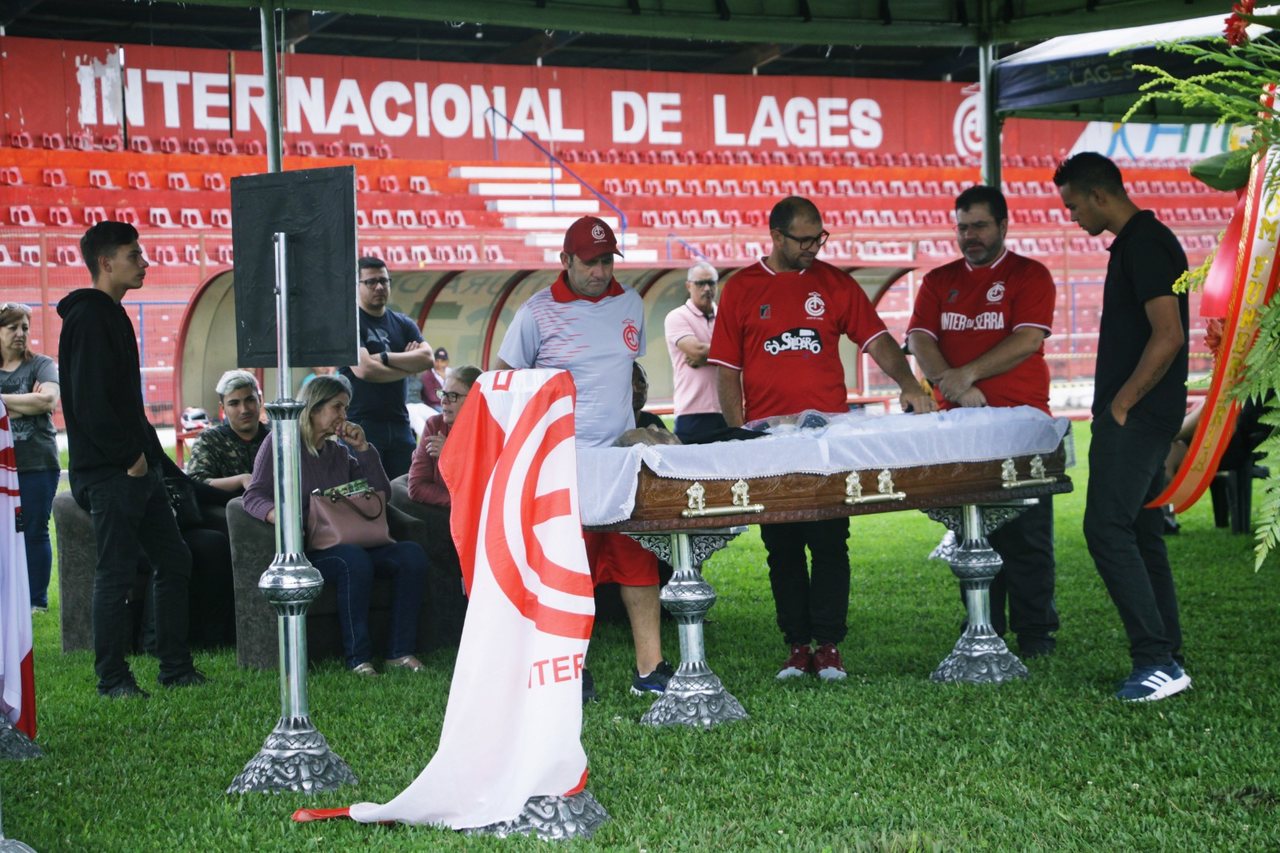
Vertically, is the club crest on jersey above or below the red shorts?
above

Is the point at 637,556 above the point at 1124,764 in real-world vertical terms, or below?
above

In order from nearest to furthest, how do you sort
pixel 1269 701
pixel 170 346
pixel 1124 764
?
pixel 1124 764 < pixel 1269 701 < pixel 170 346

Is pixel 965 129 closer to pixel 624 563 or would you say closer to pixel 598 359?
pixel 598 359

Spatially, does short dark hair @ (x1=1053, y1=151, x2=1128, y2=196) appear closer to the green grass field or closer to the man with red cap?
the man with red cap

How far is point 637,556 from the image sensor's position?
5004mm

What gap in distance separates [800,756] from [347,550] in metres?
2.43

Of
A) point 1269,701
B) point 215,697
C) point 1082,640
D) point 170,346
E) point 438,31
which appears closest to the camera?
point 1269,701

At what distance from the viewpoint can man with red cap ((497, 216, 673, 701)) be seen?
16.5 ft

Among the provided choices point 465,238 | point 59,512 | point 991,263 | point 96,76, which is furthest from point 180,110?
point 991,263

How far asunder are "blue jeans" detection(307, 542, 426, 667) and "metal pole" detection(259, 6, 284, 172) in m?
1.65

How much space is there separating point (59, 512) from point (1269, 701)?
484cm

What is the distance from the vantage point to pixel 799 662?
5492mm

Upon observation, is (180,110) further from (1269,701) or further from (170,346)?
(1269,701)

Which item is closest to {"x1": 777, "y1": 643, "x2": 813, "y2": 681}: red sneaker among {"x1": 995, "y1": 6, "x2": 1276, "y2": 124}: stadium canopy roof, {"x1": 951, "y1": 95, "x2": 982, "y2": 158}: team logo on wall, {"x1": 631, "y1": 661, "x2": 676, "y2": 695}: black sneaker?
{"x1": 631, "y1": 661, "x2": 676, "y2": 695}: black sneaker
